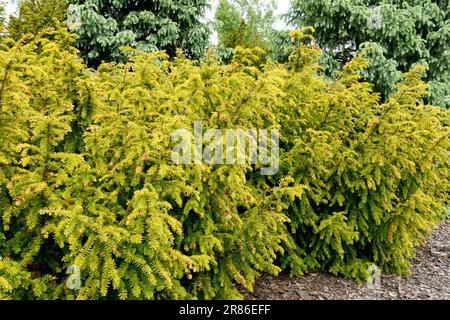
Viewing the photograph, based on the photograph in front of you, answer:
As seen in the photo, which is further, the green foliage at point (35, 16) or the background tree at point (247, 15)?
the background tree at point (247, 15)

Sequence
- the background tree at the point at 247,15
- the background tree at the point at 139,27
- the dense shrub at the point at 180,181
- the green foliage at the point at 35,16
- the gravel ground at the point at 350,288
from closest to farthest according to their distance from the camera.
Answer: the dense shrub at the point at 180,181 < the gravel ground at the point at 350,288 < the green foliage at the point at 35,16 < the background tree at the point at 139,27 < the background tree at the point at 247,15

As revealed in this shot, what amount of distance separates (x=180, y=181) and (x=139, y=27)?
6902 millimetres

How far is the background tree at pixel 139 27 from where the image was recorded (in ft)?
27.9

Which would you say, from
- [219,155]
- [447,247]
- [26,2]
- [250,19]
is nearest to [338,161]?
[219,155]

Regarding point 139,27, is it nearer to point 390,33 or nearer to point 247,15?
point 390,33

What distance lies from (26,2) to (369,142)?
6.61 m

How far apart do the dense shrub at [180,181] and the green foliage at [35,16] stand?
404 centimetres

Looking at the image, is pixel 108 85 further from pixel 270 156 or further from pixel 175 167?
pixel 270 156

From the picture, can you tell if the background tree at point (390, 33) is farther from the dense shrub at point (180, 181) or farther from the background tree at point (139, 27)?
the dense shrub at point (180, 181)

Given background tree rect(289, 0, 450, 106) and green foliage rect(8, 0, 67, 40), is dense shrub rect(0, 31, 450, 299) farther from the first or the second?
green foliage rect(8, 0, 67, 40)

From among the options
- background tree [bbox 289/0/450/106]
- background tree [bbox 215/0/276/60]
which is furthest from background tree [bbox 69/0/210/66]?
background tree [bbox 215/0/276/60]

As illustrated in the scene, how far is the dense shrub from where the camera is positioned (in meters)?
2.68

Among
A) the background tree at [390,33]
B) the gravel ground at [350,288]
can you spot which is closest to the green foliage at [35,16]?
the background tree at [390,33]

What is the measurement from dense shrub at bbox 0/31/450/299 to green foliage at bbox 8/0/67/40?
159 inches
